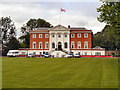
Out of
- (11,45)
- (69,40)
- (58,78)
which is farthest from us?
(11,45)

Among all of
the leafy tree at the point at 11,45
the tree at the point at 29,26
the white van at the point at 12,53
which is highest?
the tree at the point at 29,26

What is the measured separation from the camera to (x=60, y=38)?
90.3 metres

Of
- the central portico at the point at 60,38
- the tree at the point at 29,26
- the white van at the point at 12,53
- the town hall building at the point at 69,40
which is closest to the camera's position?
the white van at the point at 12,53

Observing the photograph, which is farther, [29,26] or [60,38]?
[29,26]

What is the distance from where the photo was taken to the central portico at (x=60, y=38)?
89750 millimetres

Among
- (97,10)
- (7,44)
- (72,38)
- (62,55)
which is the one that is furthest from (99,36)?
(97,10)

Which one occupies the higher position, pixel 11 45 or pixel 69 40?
pixel 69 40

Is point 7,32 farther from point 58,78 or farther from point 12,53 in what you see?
point 58,78

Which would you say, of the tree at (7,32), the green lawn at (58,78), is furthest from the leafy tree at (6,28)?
the green lawn at (58,78)

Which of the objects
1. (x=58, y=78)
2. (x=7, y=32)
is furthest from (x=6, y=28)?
(x=58, y=78)

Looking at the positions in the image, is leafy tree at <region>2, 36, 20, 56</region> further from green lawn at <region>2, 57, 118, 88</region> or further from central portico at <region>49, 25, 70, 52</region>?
green lawn at <region>2, 57, 118, 88</region>

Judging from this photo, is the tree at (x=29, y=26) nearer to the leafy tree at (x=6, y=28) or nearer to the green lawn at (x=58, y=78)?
the leafy tree at (x=6, y=28)

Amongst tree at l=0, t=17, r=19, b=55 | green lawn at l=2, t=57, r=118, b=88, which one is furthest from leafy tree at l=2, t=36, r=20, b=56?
green lawn at l=2, t=57, r=118, b=88

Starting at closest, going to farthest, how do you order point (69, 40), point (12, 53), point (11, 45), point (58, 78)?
point (58, 78) < point (12, 53) < point (69, 40) < point (11, 45)
